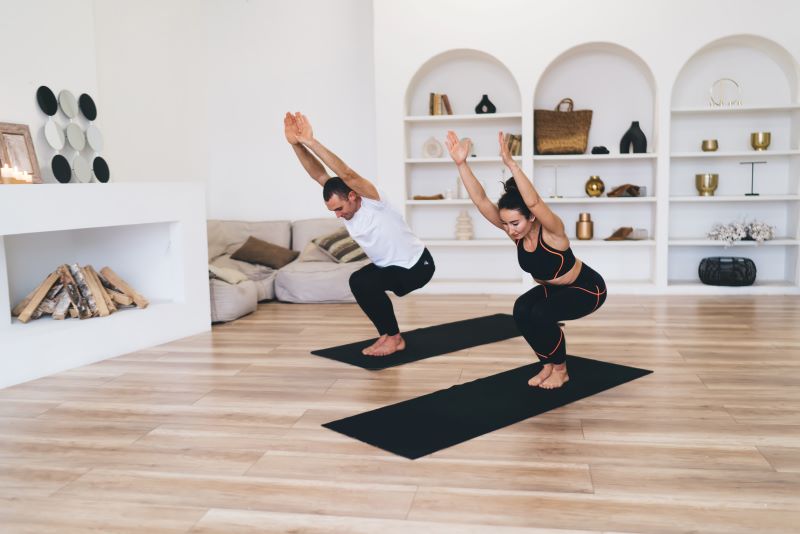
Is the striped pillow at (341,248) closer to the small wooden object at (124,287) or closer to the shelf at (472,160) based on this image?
the shelf at (472,160)

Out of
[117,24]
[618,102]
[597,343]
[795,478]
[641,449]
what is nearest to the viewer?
[795,478]

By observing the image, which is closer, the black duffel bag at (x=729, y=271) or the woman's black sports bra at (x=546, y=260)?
the woman's black sports bra at (x=546, y=260)

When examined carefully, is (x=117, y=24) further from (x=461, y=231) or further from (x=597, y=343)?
(x=597, y=343)

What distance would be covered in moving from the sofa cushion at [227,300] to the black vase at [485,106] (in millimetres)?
2644

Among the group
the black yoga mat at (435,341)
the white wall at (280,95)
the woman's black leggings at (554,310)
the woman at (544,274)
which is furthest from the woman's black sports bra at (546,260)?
the white wall at (280,95)

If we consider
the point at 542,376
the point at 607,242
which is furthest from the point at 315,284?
the point at 542,376

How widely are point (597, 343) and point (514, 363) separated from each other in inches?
28.4

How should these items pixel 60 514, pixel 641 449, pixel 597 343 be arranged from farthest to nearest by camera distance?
1. pixel 597 343
2. pixel 641 449
3. pixel 60 514

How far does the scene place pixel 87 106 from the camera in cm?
522

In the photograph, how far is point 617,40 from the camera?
19.5 ft

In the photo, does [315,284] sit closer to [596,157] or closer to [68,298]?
[68,298]

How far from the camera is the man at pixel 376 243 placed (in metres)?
3.77

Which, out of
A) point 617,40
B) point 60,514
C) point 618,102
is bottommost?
point 60,514

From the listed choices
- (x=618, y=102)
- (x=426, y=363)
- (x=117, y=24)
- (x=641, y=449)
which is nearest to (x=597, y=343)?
(x=426, y=363)
